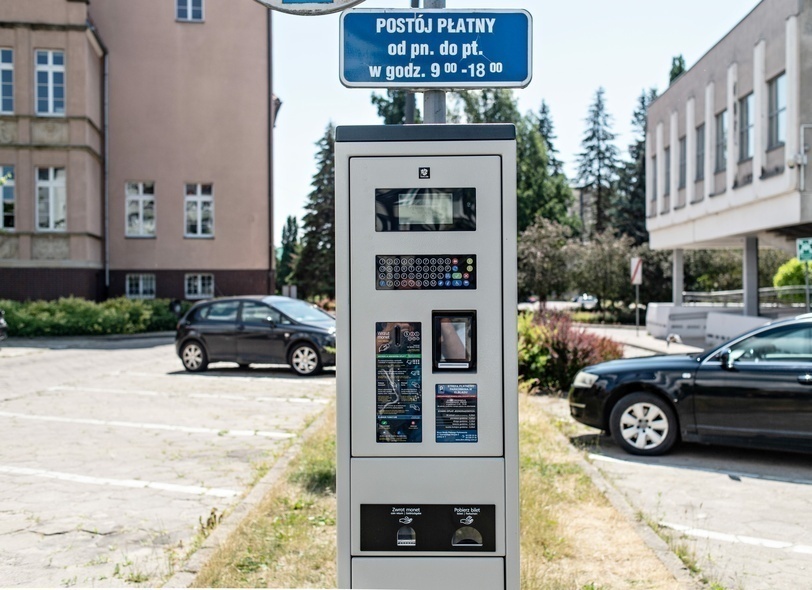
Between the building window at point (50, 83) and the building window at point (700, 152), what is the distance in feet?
72.1

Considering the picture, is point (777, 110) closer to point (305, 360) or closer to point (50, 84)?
point (305, 360)

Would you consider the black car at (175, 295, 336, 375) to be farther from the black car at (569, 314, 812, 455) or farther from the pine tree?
the pine tree

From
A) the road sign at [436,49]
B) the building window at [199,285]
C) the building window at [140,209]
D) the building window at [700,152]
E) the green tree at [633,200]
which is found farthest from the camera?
the green tree at [633,200]

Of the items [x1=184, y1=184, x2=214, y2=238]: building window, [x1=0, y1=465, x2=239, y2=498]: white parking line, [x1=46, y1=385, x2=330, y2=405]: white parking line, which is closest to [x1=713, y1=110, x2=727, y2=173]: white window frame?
[x1=46, y1=385, x2=330, y2=405]: white parking line

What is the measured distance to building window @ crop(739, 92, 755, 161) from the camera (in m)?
24.2

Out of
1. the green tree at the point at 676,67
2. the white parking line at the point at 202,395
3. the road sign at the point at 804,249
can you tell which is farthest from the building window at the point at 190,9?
the green tree at the point at 676,67

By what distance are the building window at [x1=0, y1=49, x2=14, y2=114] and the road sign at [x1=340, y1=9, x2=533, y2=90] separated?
30.0 meters

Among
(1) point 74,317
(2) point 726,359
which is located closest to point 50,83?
(1) point 74,317

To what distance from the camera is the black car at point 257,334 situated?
54.1 feet

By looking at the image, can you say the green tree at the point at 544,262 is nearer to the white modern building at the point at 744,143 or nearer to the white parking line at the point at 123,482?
the white modern building at the point at 744,143

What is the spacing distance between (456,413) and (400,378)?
280 mm

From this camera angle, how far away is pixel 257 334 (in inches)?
666

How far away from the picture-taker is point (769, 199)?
22.5 meters

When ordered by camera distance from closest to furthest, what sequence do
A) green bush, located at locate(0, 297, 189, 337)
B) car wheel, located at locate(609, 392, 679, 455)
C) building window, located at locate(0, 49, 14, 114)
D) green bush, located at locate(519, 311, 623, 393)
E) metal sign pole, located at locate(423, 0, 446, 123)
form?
metal sign pole, located at locate(423, 0, 446, 123) → car wheel, located at locate(609, 392, 679, 455) → green bush, located at locate(519, 311, 623, 393) → green bush, located at locate(0, 297, 189, 337) → building window, located at locate(0, 49, 14, 114)
